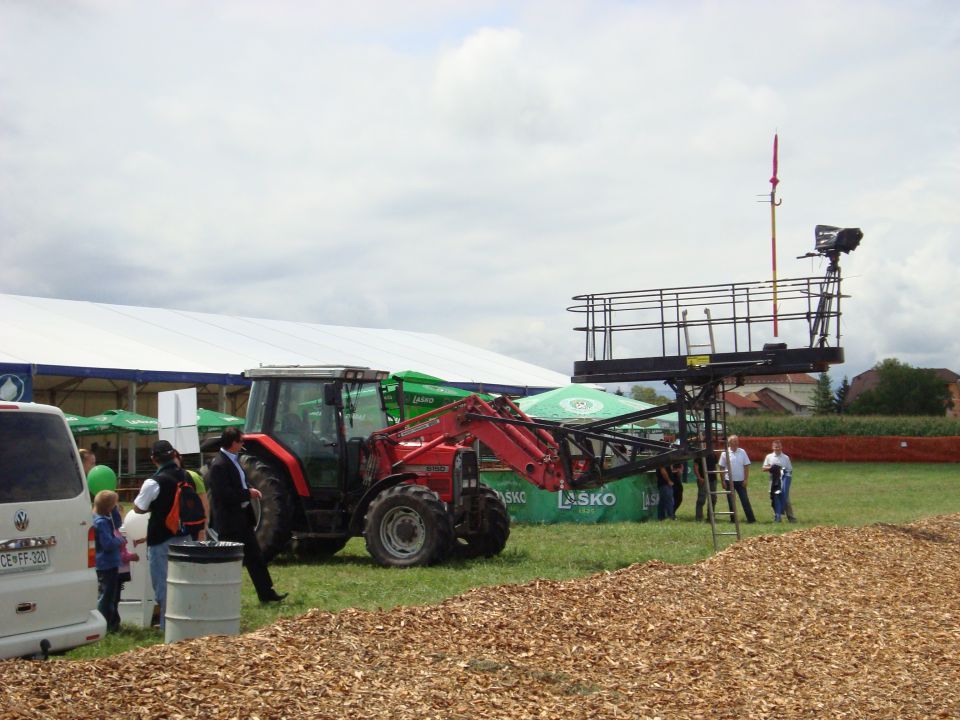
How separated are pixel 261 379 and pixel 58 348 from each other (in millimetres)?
18027

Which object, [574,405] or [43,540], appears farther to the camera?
[574,405]

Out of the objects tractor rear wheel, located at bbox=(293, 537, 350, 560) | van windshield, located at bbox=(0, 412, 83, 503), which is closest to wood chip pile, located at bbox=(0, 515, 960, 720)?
van windshield, located at bbox=(0, 412, 83, 503)

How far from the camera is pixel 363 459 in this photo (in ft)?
44.3

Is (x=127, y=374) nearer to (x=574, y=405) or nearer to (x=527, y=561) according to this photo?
(x=574, y=405)

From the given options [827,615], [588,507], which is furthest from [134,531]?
[588,507]

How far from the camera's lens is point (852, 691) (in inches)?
285

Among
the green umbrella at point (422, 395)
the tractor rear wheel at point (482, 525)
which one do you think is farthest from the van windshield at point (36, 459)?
the green umbrella at point (422, 395)

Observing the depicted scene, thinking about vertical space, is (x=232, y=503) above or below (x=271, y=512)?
above

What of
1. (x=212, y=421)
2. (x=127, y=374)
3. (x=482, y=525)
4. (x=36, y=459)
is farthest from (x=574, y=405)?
(x=36, y=459)

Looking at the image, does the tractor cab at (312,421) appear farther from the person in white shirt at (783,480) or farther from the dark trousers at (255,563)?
the person in white shirt at (783,480)

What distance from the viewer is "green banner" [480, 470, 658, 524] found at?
20.2 m

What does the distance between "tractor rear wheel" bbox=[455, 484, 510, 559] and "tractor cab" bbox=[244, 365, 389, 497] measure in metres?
1.47

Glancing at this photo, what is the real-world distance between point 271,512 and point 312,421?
4.26 ft

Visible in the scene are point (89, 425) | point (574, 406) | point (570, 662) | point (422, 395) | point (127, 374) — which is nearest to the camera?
point (570, 662)
